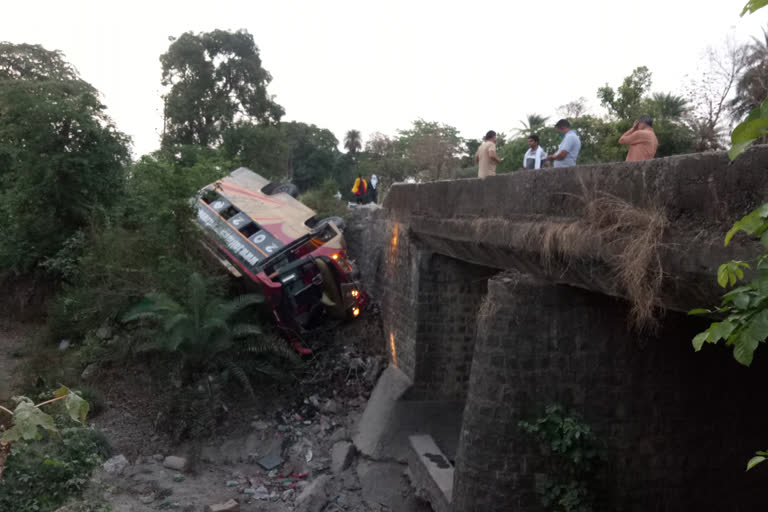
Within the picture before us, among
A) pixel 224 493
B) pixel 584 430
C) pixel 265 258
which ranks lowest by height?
pixel 224 493

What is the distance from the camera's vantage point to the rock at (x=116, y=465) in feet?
26.9

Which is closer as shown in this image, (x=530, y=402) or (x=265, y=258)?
(x=530, y=402)

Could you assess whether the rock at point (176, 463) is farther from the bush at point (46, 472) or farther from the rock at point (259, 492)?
the bush at point (46, 472)

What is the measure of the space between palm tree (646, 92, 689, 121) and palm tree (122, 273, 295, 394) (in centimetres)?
1420

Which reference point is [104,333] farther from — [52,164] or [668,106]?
[668,106]

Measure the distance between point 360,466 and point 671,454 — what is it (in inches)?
171

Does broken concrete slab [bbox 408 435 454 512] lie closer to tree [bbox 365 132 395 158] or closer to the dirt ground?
the dirt ground

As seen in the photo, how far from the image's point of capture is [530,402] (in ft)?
18.4

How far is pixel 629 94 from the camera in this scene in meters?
17.8

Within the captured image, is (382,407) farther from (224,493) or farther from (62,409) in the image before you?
(62,409)

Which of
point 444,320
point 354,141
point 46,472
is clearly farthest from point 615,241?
point 354,141

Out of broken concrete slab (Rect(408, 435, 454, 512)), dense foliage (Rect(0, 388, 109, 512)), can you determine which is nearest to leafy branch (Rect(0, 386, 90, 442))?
dense foliage (Rect(0, 388, 109, 512))

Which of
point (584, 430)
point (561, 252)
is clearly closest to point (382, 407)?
point (584, 430)

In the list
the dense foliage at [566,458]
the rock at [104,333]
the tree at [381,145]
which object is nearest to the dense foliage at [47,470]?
the dense foliage at [566,458]
